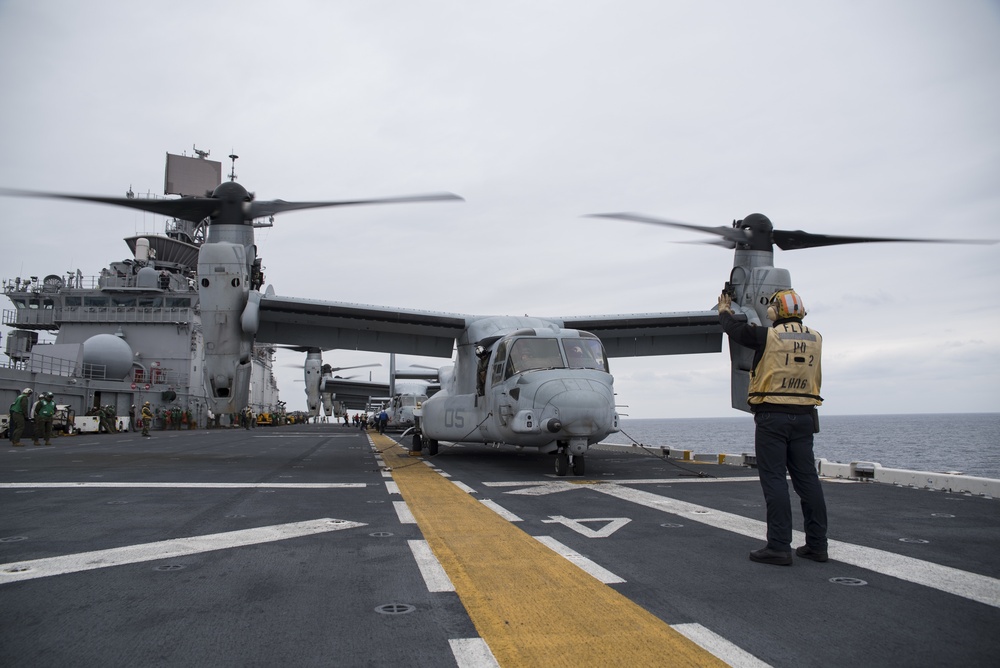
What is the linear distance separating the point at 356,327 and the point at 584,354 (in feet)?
26.3

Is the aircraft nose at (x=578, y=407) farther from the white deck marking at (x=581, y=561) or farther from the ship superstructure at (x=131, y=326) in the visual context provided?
the ship superstructure at (x=131, y=326)

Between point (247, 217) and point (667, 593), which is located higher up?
point (247, 217)

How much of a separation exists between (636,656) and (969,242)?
1056cm

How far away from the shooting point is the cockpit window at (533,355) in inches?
480

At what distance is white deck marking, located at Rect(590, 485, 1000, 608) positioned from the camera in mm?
4086

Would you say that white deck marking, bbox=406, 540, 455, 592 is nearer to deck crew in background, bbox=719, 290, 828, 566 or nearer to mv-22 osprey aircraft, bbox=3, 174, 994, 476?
deck crew in background, bbox=719, 290, 828, 566

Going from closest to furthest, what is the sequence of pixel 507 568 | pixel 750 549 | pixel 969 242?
pixel 507 568, pixel 750 549, pixel 969 242

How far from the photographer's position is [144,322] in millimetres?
48344

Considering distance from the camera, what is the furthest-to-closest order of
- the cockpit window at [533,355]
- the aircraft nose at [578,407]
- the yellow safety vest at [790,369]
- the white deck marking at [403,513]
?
the cockpit window at [533,355] < the aircraft nose at [578,407] < the white deck marking at [403,513] < the yellow safety vest at [790,369]

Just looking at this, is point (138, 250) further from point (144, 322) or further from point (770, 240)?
point (770, 240)

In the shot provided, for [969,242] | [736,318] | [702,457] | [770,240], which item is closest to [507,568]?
[736,318]

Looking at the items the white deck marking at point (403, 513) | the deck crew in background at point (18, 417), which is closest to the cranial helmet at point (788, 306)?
the white deck marking at point (403, 513)

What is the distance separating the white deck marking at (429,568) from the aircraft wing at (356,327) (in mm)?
11345

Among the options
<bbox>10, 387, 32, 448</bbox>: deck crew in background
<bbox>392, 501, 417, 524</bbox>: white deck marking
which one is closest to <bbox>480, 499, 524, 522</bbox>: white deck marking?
<bbox>392, 501, 417, 524</bbox>: white deck marking
